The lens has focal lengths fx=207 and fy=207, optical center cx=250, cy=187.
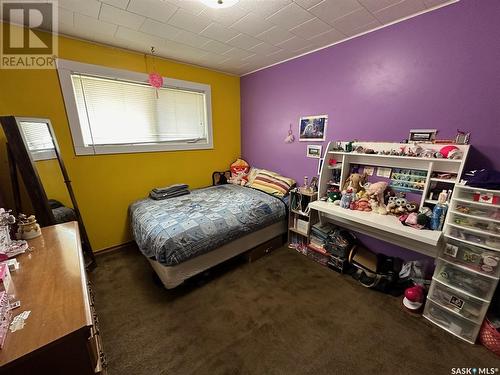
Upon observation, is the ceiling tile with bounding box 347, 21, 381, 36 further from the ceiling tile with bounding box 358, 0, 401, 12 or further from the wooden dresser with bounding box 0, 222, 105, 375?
the wooden dresser with bounding box 0, 222, 105, 375

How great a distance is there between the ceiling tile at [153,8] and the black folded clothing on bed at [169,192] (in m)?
1.83

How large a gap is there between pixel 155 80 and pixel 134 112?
1.60 feet

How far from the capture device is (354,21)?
1.85 metres

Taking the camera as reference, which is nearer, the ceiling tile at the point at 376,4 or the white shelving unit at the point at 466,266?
the white shelving unit at the point at 466,266

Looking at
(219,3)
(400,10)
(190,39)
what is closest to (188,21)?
(190,39)

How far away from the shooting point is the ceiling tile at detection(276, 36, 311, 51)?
2221mm

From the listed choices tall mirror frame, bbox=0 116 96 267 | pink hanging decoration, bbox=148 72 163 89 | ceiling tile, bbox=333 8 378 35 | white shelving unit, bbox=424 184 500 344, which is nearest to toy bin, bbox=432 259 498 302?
white shelving unit, bbox=424 184 500 344

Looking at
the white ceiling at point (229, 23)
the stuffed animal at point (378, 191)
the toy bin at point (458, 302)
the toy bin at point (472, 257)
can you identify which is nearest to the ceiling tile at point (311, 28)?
the white ceiling at point (229, 23)

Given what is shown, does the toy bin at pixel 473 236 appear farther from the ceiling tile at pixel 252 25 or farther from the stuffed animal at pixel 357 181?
the ceiling tile at pixel 252 25

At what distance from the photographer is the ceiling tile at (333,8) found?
1592mm

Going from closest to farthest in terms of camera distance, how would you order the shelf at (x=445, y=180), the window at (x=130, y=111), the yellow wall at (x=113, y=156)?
1. the shelf at (x=445, y=180)
2. the yellow wall at (x=113, y=156)
3. the window at (x=130, y=111)

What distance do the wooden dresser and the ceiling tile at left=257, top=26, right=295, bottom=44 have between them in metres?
2.41

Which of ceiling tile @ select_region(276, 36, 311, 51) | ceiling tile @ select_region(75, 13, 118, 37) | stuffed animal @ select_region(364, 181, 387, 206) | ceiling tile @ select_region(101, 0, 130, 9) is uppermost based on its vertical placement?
ceiling tile @ select_region(276, 36, 311, 51)

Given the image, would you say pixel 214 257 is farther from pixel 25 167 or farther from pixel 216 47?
pixel 216 47
